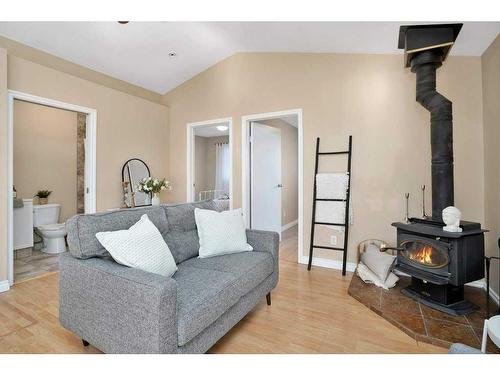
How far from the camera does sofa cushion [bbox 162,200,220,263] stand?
2.05 metres

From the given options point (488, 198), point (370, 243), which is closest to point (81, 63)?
point (370, 243)

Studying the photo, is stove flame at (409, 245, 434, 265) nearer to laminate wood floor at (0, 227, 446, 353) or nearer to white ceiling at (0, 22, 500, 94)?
laminate wood floor at (0, 227, 446, 353)

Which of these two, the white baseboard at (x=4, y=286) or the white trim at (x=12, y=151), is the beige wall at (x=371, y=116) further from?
the white baseboard at (x=4, y=286)

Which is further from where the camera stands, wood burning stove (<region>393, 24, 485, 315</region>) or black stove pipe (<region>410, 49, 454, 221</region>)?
black stove pipe (<region>410, 49, 454, 221</region>)

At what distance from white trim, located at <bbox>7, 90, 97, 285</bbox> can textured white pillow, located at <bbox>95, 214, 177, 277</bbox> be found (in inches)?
73.4

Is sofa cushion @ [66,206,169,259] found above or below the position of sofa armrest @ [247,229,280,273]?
above

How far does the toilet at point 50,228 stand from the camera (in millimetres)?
3809

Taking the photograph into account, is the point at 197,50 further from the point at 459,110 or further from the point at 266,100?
the point at 459,110

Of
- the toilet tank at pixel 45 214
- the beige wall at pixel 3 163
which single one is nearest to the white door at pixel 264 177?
the beige wall at pixel 3 163

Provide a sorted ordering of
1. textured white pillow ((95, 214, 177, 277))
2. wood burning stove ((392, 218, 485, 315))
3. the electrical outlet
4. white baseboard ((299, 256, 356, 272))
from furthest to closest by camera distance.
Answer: the electrical outlet → white baseboard ((299, 256, 356, 272)) → wood burning stove ((392, 218, 485, 315)) → textured white pillow ((95, 214, 177, 277))

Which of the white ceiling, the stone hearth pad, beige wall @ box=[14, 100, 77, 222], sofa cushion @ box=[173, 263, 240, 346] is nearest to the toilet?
beige wall @ box=[14, 100, 77, 222]

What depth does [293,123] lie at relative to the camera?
5730 mm

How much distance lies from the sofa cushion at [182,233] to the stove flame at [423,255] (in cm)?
185
